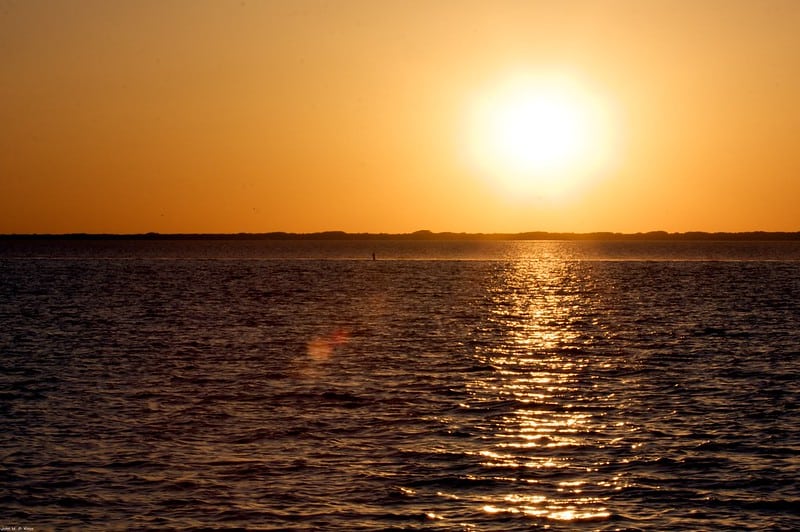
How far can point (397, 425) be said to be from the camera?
88.1 ft

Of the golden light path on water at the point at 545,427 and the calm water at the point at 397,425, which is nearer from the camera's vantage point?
the calm water at the point at 397,425

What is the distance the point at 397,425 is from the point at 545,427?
152 inches

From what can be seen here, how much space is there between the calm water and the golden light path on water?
0.08m

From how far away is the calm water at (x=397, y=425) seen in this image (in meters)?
19.6

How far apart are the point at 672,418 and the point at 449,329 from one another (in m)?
29.9

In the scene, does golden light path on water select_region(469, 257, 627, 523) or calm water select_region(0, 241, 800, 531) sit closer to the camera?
calm water select_region(0, 241, 800, 531)

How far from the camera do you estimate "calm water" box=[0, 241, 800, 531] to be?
1959 centimetres

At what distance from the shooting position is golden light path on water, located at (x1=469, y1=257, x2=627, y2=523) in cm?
2002

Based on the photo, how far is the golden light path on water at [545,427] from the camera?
2002cm

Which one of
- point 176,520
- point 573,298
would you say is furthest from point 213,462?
point 573,298

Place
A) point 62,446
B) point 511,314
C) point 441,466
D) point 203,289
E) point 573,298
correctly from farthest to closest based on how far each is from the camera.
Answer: point 203,289 → point 573,298 → point 511,314 → point 62,446 → point 441,466

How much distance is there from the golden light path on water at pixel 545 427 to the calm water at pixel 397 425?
0.28ft

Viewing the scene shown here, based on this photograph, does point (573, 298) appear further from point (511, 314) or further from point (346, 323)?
point (346, 323)

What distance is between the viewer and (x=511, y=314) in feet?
234
